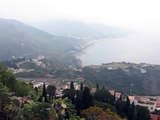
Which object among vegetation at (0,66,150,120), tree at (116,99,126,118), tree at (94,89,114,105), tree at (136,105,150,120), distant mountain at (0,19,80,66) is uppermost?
distant mountain at (0,19,80,66)

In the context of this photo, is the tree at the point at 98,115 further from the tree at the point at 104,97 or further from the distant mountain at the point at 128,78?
the distant mountain at the point at 128,78

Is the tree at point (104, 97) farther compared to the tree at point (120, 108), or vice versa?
the tree at point (104, 97)

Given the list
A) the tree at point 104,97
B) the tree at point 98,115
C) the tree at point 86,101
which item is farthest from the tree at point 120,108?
the tree at point 98,115

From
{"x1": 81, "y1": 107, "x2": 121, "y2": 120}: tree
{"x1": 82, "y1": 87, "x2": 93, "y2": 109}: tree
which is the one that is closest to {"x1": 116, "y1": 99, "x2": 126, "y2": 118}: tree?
{"x1": 82, "y1": 87, "x2": 93, "y2": 109}: tree

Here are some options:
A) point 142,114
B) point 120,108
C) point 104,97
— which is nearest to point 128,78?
point 104,97

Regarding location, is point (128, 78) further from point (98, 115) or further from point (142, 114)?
point (98, 115)

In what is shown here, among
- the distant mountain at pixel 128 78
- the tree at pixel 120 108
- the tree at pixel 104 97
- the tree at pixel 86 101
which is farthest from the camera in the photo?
the distant mountain at pixel 128 78

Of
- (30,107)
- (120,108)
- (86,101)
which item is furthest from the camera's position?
(120,108)

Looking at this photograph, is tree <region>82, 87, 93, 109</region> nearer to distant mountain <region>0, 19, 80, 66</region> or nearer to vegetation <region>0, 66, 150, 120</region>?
vegetation <region>0, 66, 150, 120</region>

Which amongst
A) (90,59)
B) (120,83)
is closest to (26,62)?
(120,83)
